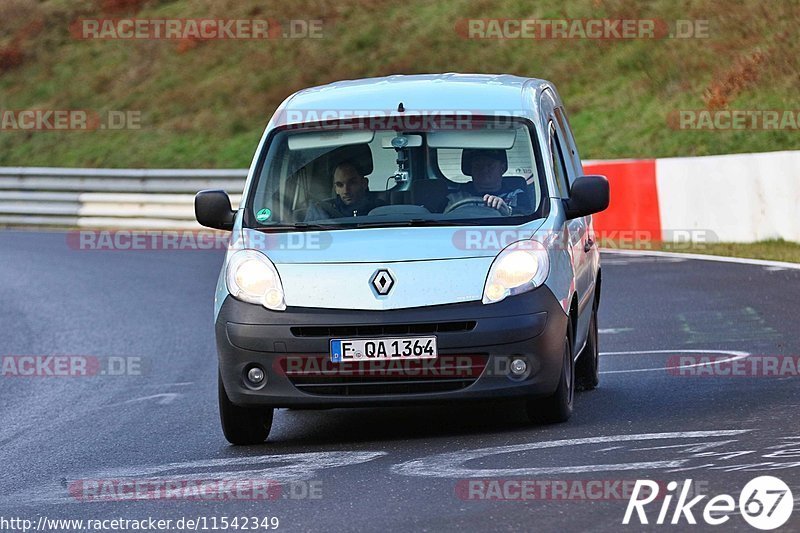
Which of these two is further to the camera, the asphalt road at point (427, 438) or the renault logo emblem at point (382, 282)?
the renault logo emblem at point (382, 282)

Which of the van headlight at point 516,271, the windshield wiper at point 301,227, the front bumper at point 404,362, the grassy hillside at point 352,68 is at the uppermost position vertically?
the grassy hillside at point 352,68

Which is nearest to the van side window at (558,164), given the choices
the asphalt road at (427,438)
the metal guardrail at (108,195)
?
the asphalt road at (427,438)

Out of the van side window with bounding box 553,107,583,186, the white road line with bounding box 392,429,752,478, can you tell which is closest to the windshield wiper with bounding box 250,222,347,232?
the white road line with bounding box 392,429,752,478

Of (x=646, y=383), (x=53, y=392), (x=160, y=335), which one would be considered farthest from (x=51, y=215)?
(x=646, y=383)

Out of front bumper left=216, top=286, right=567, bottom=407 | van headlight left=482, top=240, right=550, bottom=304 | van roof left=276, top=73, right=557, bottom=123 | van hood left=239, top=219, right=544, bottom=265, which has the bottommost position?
front bumper left=216, top=286, right=567, bottom=407

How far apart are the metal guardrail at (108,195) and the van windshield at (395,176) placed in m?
19.2

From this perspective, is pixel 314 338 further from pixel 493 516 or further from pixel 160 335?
pixel 160 335

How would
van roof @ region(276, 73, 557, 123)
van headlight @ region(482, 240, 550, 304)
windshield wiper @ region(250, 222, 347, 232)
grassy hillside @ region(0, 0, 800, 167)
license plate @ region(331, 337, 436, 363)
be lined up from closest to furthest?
license plate @ region(331, 337, 436, 363), van headlight @ region(482, 240, 550, 304), windshield wiper @ region(250, 222, 347, 232), van roof @ region(276, 73, 557, 123), grassy hillside @ region(0, 0, 800, 167)

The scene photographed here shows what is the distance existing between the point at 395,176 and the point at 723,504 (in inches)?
129

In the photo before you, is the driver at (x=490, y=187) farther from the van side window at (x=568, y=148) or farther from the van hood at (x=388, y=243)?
the van side window at (x=568, y=148)

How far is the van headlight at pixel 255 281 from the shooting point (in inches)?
315

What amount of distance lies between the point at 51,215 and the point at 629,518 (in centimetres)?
2624

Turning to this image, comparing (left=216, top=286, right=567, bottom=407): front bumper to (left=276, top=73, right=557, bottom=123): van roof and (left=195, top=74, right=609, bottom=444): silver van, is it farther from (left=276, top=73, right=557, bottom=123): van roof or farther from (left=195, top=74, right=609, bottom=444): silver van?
(left=276, top=73, right=557, bottom=123): van roof

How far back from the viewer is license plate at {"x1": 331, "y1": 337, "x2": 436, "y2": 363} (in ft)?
25.4
